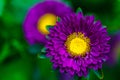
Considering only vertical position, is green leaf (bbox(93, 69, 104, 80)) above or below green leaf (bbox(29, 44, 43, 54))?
below

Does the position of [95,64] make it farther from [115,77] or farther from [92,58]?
[115,77]

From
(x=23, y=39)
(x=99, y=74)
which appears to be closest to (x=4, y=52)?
(x=23, y=39)

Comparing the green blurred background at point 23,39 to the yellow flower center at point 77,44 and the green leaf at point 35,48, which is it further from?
the yellow flower center at point 77,44

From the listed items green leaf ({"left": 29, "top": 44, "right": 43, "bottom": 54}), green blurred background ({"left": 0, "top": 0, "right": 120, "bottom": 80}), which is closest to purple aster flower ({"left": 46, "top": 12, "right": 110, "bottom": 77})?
green leaf ({"left": 29, "top": 44, "right": 43, "bottom": 54})

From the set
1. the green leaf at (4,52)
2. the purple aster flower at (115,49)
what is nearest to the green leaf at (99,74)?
the purple aster flower at (115,49)

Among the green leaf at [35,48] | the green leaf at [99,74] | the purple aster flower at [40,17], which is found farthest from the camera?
the purple aster flower at [40,17]

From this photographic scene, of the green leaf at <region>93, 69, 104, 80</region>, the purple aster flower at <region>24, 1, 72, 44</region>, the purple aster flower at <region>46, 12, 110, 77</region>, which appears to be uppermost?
the purple aster flower at <region>24, 1, 72, 44</region>

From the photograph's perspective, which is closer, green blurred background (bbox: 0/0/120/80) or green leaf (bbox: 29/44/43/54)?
green leaf (bbox: 29/44/43/54)

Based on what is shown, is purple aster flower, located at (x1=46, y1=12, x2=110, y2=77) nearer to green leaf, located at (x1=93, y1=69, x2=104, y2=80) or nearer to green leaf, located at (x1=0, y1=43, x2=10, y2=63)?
green leaf, located at (x1=93, y1=69, x2=104, y2=80)
